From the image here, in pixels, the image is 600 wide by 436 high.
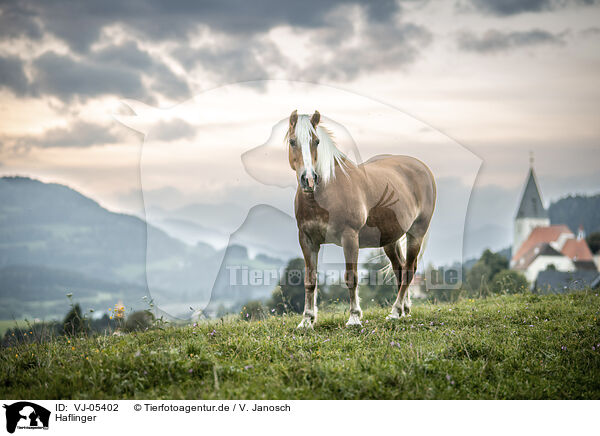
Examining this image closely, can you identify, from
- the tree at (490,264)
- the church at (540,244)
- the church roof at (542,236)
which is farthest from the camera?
Answer: the church roof at (542,236)

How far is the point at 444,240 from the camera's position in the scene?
28.2 feet

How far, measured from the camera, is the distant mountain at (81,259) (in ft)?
24.7

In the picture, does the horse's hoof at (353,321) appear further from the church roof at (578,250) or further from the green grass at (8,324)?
the church roof at (578,250)

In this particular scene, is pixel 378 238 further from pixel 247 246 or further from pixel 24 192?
pixel 24 192

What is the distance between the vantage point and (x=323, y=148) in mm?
6652

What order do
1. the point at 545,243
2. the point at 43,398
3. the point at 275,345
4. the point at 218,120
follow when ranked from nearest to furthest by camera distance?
the point at 43,398, the point at 275,345, the point at 218,120, the point at 545,243

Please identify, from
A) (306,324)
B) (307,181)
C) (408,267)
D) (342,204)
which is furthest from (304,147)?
(408,267)

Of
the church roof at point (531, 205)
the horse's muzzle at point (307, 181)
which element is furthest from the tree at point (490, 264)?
the horse's muzzle at point (307, 181)

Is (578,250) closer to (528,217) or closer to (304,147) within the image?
(528,217)

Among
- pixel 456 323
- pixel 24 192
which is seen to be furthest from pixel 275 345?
pixel 24 192

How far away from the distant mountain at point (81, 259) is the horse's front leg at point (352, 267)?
197 centimetres

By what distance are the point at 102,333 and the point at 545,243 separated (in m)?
88.4

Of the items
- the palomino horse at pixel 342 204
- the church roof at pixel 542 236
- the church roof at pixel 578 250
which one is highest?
the church roof at pixel 542 236
